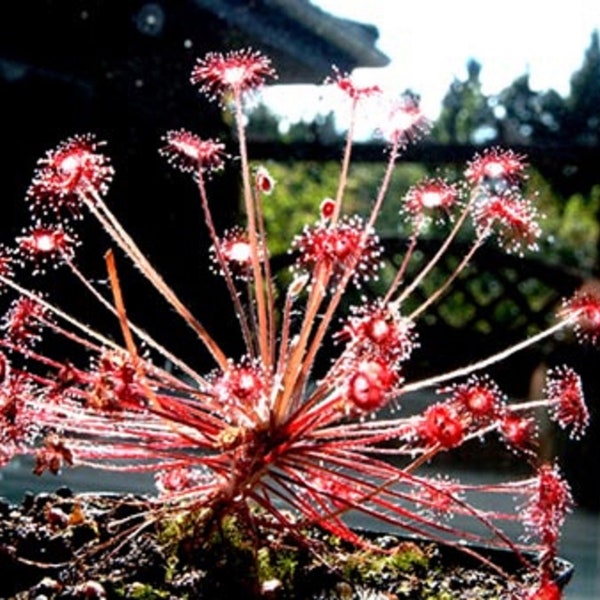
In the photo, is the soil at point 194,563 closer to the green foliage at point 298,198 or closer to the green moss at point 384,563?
the green moss at point 384,563

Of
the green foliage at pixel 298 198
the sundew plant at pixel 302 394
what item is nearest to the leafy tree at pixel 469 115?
the green foliage at pixel 298 198

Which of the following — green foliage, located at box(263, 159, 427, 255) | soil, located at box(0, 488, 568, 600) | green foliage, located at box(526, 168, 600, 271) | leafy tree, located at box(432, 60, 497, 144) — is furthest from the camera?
leafy tree, located at box(432, 60, 497, 144)

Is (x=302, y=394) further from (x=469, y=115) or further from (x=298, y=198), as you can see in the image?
(x=469, y=115)

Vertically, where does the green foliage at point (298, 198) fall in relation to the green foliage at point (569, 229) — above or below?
below

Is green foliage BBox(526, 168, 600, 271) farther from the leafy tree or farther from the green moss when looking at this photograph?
the green moss

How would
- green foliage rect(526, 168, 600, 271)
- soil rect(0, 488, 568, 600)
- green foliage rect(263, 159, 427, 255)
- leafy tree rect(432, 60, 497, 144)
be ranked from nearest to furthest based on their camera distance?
soil rect(0, 488, 568, 600) → green foliage rect(263, 159, 427, 255) → green foliage rect(526, 168, 600, 271) → leafy tree rect(432, 60, 497, 144)

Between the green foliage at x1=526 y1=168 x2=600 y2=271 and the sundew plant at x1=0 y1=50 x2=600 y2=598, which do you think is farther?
the green foliage at x1=526 y1=168 x2=600 y2=271

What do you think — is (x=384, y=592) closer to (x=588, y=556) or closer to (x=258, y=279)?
(x=258, y=279)

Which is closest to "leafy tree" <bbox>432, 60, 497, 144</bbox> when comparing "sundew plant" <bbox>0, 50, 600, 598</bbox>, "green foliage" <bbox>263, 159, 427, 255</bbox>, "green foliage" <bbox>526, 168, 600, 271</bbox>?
Result: "green foliage" <bbox>526, 168, 600, 271</bbox>

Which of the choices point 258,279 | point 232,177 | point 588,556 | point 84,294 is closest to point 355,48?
point 232,177
